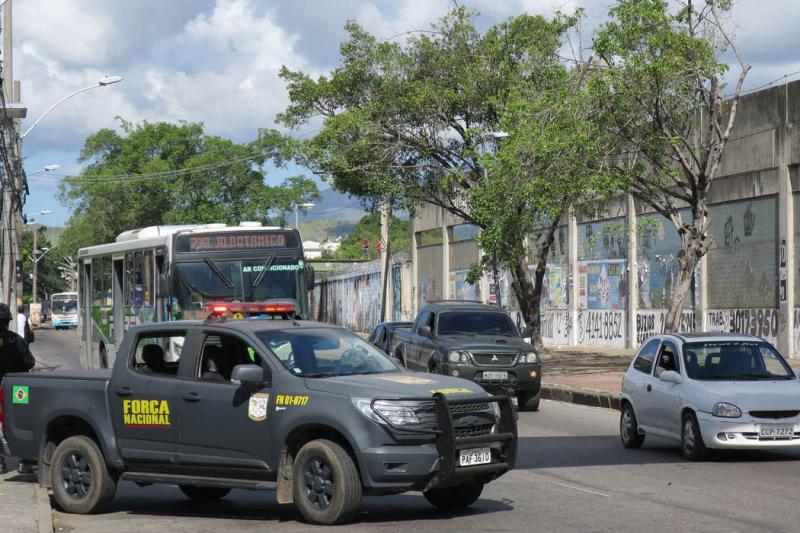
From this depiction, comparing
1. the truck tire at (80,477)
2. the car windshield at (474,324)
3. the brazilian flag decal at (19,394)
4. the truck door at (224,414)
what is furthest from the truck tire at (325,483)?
the car windshield at (474,324)

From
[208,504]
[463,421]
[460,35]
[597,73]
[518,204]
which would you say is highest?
[460,35]

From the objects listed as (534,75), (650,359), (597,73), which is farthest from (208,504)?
(534,75)

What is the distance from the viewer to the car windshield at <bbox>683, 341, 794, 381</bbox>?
15.0m

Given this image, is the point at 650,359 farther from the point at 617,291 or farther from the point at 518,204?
the point at 617,291

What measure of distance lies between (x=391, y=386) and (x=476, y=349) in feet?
38.7

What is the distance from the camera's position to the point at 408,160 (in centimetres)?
3556

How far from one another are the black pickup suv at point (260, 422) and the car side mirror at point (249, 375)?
1 centimetres

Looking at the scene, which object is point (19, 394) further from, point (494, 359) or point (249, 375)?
point (494, 359)

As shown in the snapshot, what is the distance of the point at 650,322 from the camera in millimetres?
36906

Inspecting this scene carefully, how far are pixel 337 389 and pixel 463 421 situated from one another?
1.03 metres

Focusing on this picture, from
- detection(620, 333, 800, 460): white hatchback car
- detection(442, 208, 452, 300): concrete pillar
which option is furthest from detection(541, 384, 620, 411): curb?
detection(442, 208, 452, 300): concrete pillar

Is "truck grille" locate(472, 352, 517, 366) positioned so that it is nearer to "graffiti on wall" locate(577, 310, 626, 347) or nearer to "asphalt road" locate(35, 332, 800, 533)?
"asphalt road" locate(35, 332, 800, 533)

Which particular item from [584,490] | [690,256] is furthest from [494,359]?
[584,490]

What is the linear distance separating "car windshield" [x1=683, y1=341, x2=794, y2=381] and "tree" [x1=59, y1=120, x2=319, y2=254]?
2435 inches
